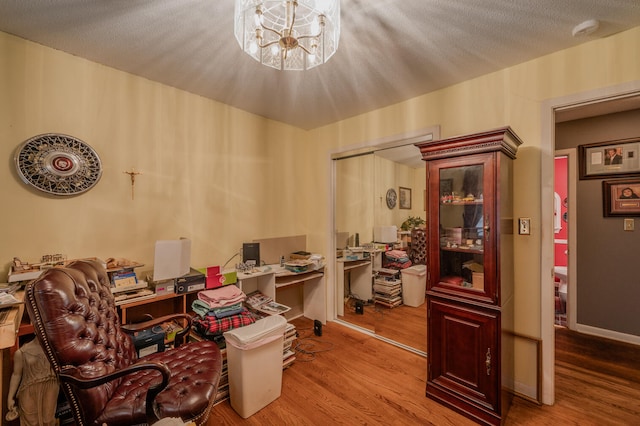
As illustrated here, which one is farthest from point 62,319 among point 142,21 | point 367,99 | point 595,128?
point 595,128

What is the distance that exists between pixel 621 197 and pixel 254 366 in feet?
13.4

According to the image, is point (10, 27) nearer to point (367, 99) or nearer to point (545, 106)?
point (367, 99)

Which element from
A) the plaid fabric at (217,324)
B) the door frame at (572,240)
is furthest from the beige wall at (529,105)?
the plaid fabric at (217,324)

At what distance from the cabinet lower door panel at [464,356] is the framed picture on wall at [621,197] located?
247 centimetres

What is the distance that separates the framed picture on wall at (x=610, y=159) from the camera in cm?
276

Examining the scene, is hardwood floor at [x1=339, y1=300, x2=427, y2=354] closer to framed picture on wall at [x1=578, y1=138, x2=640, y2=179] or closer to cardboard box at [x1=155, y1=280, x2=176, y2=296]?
cardboard box at [x1=155, y1=280, x2=176, y2=296]

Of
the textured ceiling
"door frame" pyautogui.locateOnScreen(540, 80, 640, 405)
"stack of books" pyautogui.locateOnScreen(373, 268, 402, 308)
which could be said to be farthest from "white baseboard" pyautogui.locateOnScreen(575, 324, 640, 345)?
the textured ceiling

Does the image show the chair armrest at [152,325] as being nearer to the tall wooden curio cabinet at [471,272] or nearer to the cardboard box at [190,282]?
the cardboard box at [190,282]

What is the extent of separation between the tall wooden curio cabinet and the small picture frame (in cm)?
166

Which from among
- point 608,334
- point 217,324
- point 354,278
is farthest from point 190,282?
point 608,334

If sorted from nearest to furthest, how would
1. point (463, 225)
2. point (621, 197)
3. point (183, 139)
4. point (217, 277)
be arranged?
1. point (463, 225)
2. point (217, 277)
3. point (183, 139)
4. point (621, 197)

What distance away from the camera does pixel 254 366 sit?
1845 mm

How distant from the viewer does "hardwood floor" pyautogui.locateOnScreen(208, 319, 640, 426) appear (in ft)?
5.85

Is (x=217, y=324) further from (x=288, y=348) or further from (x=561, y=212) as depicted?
(x=561, y=212)
